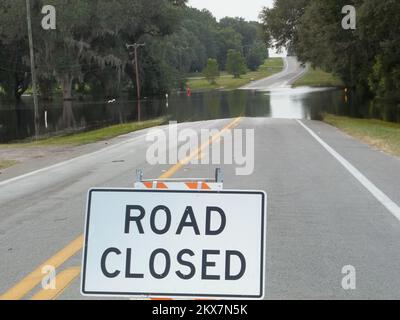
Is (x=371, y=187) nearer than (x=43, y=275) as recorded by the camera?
No

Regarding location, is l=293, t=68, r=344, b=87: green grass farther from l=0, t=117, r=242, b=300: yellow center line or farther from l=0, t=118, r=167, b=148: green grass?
l=0, t=117, r=242, b=300: yellow center line

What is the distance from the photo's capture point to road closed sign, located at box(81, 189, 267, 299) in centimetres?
376

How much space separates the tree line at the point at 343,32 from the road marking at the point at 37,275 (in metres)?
25.5

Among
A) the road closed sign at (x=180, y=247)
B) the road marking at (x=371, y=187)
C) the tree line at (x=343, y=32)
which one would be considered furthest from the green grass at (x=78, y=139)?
the road closed sign at (x=180, y=247)

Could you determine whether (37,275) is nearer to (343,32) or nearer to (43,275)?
(43,275)

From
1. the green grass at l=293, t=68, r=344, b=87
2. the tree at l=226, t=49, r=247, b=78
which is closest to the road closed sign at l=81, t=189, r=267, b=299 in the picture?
the green grass at l=293, t=68, r=344, b=87

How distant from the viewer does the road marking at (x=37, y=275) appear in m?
4.99

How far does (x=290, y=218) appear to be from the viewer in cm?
775

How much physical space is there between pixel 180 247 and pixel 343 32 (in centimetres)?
3375

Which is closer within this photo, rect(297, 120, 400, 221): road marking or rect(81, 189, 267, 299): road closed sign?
rect(81, 189, 267, 299): road closed sign

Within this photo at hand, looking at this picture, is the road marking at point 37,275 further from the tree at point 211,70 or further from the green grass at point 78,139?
the tree at point 211,70

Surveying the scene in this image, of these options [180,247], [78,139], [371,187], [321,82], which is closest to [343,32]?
[78,139]

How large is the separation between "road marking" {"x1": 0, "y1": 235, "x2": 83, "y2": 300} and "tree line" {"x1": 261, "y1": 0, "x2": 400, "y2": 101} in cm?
2551
